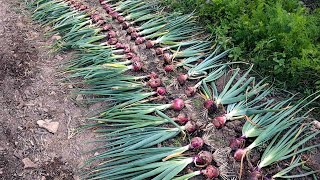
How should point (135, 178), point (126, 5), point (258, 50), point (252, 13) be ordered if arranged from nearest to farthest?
1. point (135, 178)
2. point (258, 50)
3. point (252, 13)
4. point (126, 5)

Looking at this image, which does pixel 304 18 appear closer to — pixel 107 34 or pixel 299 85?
pixel 299 85

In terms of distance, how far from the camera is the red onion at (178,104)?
3.00 m

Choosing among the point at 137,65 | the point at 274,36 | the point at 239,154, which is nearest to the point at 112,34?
the point at 137,65

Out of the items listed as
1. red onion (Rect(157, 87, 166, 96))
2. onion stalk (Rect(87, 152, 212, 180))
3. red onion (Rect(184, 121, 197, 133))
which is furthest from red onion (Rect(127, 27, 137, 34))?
onion stalk (Rect(87, 152, 212, 180))

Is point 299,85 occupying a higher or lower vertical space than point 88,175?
higher

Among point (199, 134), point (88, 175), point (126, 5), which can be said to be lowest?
point (88, 175)

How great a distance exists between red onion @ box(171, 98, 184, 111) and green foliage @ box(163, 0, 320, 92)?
72 cm

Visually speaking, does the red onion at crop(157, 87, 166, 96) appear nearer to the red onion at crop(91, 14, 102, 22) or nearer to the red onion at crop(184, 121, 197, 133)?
the red onion at crop(184, 121, 197, 133)

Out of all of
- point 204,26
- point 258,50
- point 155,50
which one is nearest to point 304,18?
point 258,50

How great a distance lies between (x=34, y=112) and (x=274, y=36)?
84.8 inches

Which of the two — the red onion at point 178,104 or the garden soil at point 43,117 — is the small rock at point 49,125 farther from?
the red onion at point 178,104

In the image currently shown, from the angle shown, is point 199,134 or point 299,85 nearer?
point 199,134

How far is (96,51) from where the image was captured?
363 cm

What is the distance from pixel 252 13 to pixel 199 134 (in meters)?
1.41
